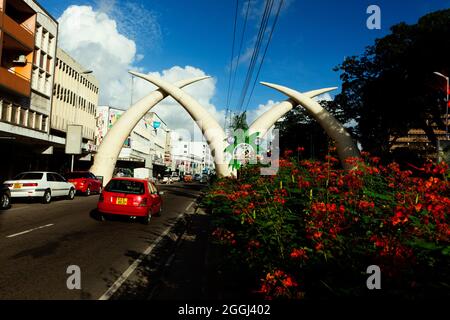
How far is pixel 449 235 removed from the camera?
9.12ft

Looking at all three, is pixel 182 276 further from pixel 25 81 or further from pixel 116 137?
pixel 116 137

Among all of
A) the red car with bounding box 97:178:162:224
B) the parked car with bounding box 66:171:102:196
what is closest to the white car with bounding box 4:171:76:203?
the parked car with bounding box 66:171:102:196

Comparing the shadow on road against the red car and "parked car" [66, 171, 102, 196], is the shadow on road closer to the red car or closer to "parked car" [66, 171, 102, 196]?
the red car

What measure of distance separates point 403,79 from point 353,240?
96.7 ft

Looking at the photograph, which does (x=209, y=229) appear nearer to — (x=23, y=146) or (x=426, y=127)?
(x=23, y=146)

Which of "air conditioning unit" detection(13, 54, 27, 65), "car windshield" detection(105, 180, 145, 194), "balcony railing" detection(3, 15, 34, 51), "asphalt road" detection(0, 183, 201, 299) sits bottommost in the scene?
"asphalt road" detection(0, 183, 201, 299)

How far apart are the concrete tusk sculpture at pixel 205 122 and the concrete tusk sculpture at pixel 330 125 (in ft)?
26.9

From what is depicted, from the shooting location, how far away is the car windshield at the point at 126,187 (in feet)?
39.1

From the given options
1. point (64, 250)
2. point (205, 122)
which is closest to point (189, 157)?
point (205, 122)

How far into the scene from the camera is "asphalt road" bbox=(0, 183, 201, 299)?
5.24 meters

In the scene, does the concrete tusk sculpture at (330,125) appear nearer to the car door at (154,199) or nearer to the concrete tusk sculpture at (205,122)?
the concrete tusk sculpture at (205,122)

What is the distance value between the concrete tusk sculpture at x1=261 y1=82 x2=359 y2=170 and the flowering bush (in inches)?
1220

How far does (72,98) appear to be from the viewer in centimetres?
4375
